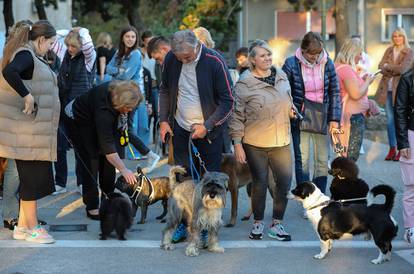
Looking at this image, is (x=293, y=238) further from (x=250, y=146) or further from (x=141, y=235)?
(x=141, y=235)

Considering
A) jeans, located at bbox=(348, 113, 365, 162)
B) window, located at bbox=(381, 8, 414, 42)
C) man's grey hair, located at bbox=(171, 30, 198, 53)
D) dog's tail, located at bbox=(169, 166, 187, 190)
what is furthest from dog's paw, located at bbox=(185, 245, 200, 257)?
window, located at bbox=(381, 8, 414, 42)

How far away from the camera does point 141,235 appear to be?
7.16m

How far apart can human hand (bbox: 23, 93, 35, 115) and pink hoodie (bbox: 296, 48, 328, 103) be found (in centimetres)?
292

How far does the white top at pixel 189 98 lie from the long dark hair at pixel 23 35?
4.10ft

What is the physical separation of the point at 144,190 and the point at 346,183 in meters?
2.01

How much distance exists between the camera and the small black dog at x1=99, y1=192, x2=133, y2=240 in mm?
6793

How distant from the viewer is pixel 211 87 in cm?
667

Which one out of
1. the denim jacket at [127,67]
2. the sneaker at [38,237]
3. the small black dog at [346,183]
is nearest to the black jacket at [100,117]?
the sneaker at [38,237]

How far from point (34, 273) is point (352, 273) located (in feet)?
8.26

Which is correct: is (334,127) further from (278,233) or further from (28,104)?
(28,104)

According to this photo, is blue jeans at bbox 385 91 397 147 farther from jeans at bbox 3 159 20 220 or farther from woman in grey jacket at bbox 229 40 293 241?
jeans at bbox 3 159 20 220

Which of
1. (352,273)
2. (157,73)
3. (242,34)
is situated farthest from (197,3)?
(352,273)

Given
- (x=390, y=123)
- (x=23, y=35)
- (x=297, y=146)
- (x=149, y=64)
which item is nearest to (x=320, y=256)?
(x=297, y=146)

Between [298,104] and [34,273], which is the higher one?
[298,104]
